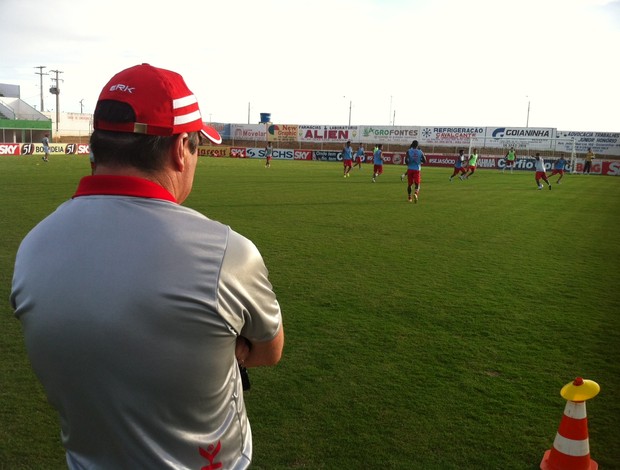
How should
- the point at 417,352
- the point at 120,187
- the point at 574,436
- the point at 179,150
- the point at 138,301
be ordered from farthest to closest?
1. the point at 417,352
2. the point at 574,436
3. the point at 179,150
4. the point at 120,187
5. the point at 138,301

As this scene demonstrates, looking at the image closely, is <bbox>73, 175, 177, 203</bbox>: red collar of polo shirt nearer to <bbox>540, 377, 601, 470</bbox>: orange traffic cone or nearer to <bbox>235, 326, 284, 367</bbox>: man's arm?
<bbox>235, 326, 284, 367</bbox>: man's arm

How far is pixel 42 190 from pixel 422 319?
15.3m

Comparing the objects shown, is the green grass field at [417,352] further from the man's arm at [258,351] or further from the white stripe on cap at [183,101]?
the white stripe on cap at [183,101]

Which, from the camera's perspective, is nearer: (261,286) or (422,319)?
(261,286)

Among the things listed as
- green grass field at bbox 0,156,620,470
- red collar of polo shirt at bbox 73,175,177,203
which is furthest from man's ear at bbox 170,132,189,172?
green grass field at bbox 0,156,620,470

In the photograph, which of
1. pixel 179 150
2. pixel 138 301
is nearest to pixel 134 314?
pixel 138 301

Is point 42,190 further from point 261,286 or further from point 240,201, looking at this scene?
point 261,286

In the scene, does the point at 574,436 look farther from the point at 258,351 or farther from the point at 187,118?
the point at 187,118

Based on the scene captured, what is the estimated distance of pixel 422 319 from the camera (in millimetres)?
5785

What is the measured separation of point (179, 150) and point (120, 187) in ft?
0.70

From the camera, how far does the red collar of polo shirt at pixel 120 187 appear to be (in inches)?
53.7

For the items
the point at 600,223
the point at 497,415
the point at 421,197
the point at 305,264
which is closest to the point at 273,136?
the point at 421,197

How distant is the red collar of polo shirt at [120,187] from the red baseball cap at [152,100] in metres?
0.14

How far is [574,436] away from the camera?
321 centimetres
